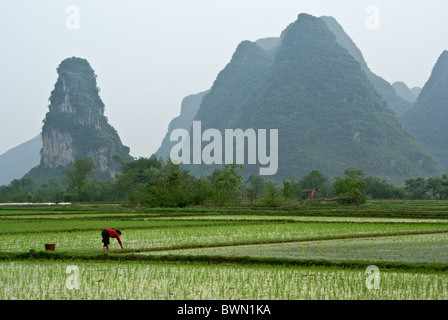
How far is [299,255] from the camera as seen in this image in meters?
12.4

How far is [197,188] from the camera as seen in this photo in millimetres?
43156

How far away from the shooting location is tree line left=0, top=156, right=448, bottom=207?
41.7m

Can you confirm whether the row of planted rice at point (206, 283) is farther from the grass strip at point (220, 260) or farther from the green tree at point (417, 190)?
the green tree at point (417, 190)

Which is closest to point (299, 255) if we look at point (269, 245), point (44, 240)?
point (269, 245)

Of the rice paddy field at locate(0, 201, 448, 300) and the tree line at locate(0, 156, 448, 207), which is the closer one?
the rice paddy field at locate(0, 201, 448, 300)

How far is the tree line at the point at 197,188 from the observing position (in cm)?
4169

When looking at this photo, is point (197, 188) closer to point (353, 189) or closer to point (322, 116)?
point (353, 189)

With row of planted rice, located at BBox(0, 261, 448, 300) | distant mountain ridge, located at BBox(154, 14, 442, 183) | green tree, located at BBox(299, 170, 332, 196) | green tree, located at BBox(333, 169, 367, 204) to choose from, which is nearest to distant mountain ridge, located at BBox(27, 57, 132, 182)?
distant mountain ridge, located at BBox(154, 14, 442, 183)

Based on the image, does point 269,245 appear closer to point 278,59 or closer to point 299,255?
point 299,255

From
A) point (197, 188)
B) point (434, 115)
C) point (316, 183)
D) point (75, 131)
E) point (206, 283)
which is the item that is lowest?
point (206, 283)

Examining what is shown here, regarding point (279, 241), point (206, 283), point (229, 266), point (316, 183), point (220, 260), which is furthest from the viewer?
point (316, 183)

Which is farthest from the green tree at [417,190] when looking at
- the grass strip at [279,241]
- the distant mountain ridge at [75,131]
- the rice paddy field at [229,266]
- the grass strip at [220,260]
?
the distant mountain ridge at [75,131]

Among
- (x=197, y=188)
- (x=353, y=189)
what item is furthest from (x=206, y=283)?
(x=197, y=188)

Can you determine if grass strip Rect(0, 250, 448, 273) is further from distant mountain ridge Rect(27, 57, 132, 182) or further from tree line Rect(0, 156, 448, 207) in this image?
distant mountain ridge Rect(27, 57, 132, 182)
